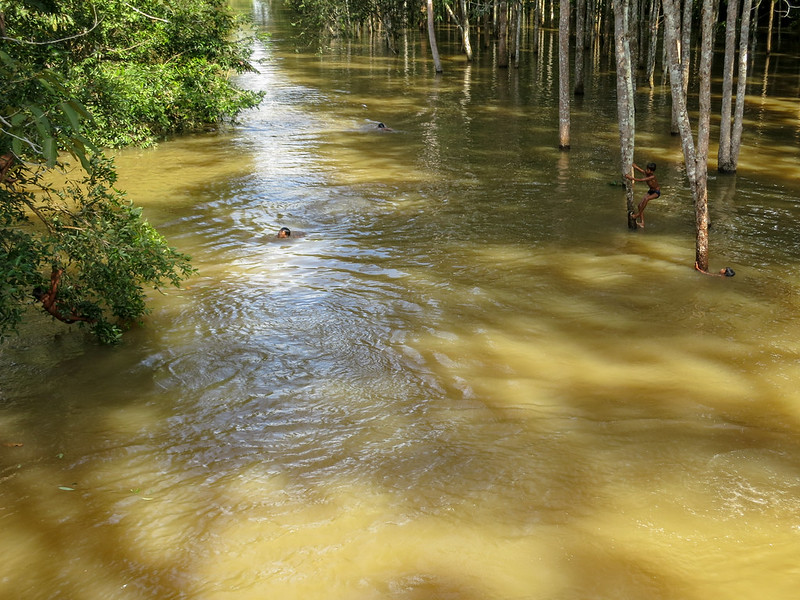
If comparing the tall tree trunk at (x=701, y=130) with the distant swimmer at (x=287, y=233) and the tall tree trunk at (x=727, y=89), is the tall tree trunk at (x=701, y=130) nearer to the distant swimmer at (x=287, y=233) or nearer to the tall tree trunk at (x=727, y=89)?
the tall tree trunk at (x=727, y=89)

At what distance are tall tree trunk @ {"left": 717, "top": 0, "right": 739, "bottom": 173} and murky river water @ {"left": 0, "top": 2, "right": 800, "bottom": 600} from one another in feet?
3.51

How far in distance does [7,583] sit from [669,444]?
5632 mm

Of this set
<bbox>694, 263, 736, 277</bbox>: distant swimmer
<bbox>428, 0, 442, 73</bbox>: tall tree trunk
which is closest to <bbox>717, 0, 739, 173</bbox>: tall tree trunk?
<bbox>694, 263, 736, 277</bbox>: distant swimmer

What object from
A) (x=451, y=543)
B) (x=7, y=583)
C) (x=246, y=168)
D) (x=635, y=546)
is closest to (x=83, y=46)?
(x=246, y=168)

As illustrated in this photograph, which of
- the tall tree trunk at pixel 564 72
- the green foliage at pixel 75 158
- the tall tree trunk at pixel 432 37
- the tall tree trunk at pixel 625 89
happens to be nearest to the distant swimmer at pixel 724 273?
the tall tree trunk at pixel 625 89

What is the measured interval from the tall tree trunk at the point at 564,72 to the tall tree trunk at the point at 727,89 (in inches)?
125

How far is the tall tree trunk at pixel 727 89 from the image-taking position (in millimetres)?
14148

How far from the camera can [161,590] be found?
5414 mm

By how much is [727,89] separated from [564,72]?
12.6 ft

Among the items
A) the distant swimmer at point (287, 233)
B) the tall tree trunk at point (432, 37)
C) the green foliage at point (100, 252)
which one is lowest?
the distant swimmer at point (287, 233)

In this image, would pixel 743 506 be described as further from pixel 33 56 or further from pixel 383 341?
pixel 33 56

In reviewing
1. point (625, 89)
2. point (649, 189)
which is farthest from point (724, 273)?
point (625, 89)

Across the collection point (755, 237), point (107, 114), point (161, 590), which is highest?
point (107, 114)

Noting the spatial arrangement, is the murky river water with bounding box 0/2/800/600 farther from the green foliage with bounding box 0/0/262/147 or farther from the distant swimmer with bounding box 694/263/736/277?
the green foliage with bounding box 0/0/262/147
